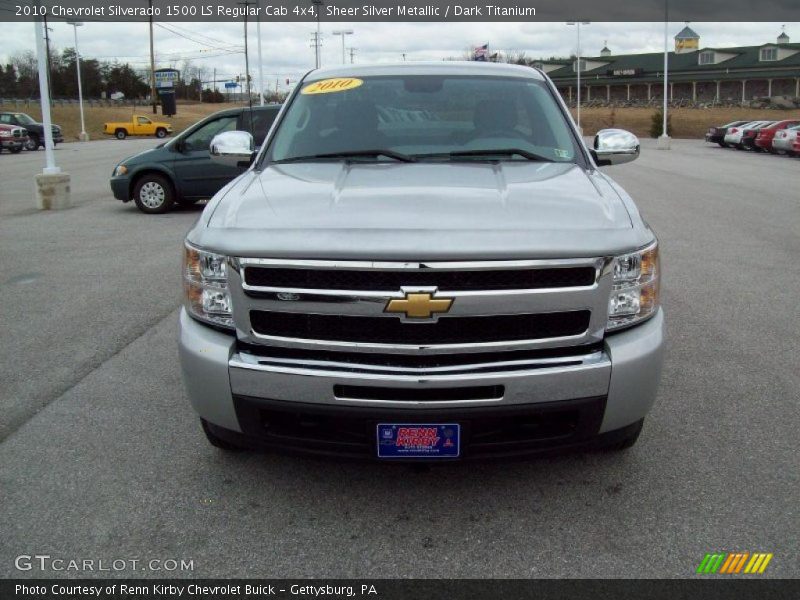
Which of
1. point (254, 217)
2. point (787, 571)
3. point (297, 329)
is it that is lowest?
point (787, 571)

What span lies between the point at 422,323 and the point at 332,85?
242 cm

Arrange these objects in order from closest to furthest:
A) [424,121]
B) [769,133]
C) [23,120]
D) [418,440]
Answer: [418,440]
[424,121]
[769,133]
[23,120]

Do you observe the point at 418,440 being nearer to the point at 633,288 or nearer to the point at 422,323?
the point at 422,323

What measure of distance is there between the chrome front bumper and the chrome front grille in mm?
81

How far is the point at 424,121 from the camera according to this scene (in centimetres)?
470

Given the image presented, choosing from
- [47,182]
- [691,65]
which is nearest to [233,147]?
[47,182]

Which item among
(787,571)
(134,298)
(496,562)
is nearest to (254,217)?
(496,562)

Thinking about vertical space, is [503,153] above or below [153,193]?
above

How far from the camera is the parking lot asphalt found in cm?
313

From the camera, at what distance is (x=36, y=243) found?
11.0 meters

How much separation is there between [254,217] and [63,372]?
8.80 ft

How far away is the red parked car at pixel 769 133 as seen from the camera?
119 feet

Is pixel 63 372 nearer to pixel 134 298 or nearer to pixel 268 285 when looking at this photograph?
pixel 134 298

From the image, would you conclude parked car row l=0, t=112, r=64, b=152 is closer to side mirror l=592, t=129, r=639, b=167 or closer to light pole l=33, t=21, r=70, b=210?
light pole l=33, t=21, r=70, b=210
